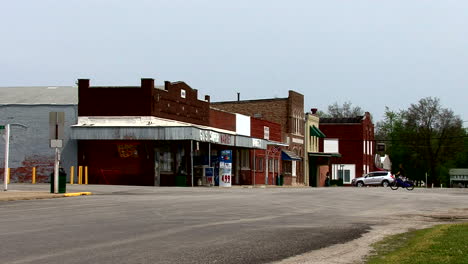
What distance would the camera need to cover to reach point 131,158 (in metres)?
46.2

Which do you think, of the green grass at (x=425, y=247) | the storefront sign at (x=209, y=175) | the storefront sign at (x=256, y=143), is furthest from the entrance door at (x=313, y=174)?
the green grass at (x=425, y=247)

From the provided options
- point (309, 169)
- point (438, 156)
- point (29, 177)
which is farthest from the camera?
point (438, 156)

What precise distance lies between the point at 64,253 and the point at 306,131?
68689 millimetres

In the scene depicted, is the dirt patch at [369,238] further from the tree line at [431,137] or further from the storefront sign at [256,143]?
the tree line at [431,137]

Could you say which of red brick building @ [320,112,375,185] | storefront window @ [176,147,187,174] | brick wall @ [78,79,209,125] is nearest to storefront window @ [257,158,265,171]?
storefront window @ [176,147,187,174]

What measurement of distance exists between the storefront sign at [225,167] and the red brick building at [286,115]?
22.1 meters

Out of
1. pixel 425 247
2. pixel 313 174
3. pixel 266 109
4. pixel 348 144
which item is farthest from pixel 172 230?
pixel 348 144

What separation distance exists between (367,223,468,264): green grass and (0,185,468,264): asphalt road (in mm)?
1140

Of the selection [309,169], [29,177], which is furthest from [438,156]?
[29,177]

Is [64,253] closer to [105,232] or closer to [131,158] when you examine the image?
[105,232]

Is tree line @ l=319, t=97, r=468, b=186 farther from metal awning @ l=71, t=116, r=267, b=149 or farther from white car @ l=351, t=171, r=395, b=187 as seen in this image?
metal awning @ l=71, t=116, r=267, b=149

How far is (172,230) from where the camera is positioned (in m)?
15.7

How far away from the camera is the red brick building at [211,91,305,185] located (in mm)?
73688

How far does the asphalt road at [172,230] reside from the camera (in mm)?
11914
